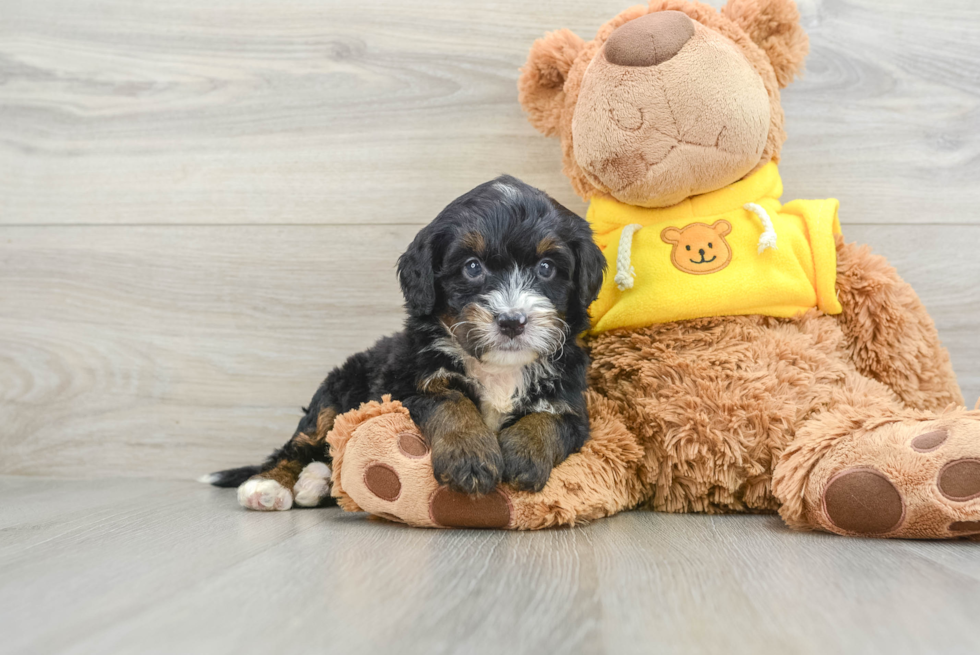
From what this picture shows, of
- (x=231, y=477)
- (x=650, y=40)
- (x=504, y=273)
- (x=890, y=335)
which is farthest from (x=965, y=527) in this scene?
(x=231, y=477)

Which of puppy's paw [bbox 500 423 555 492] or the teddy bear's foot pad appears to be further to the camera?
puppy's paw [bbox 500 423 555 492]

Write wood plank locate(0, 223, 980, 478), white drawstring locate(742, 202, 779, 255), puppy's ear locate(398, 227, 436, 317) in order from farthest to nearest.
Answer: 1. wood plank locate(0, 223, 980, 478)
2. white drawstring locate(742, 202, 779, 255)
3. puppy's ear locate(398, 227, 436, 317)

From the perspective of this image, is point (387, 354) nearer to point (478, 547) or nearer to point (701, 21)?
point (478, 547)

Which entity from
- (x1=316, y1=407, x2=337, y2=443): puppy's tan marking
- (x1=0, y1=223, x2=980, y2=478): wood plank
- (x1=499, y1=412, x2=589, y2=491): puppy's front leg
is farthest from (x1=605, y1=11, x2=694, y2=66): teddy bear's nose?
(x1=316, y1=407, x2=337, y2=443): puppy's tan marking

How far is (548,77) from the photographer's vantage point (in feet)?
7.11

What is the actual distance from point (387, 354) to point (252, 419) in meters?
0.88

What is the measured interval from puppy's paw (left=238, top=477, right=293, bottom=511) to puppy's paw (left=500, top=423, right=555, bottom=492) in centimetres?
75

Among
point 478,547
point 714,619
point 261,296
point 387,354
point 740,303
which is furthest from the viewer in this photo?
point 261,296

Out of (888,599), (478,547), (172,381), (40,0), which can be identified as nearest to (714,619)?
(888,599)

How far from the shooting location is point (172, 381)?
270 centimetres

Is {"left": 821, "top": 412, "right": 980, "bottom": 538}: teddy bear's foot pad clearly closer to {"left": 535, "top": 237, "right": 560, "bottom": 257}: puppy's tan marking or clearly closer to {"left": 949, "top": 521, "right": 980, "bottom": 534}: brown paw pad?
{"left": 949, "top": 521, "right": 980, "bottom": 534}: brown paw pad

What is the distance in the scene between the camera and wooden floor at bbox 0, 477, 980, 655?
37.4 inches

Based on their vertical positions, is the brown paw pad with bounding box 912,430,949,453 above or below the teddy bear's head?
below

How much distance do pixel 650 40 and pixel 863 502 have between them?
3.95 feet
